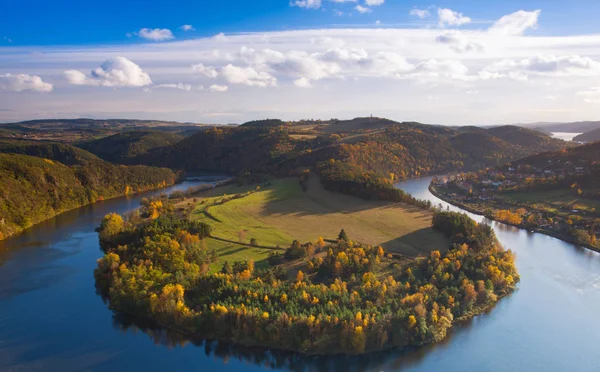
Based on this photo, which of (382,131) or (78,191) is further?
(382,131)

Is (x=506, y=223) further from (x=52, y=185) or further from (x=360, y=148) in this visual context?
(x=52, y=185)

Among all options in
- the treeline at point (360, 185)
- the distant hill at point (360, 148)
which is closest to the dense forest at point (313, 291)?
the treeline at point (360, 185)

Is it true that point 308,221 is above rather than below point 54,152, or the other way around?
below

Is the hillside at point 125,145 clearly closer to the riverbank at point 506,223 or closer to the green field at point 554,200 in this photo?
the riverbank at point 506,223

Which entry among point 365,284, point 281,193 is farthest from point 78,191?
point 365,284

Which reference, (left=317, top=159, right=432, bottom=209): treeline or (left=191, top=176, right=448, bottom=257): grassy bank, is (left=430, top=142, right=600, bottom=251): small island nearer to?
(left=317, top=159, right=432, bottom=209): treeline

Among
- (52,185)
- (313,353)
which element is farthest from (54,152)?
(313,353)

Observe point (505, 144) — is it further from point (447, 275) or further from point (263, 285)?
point (263, 285)
